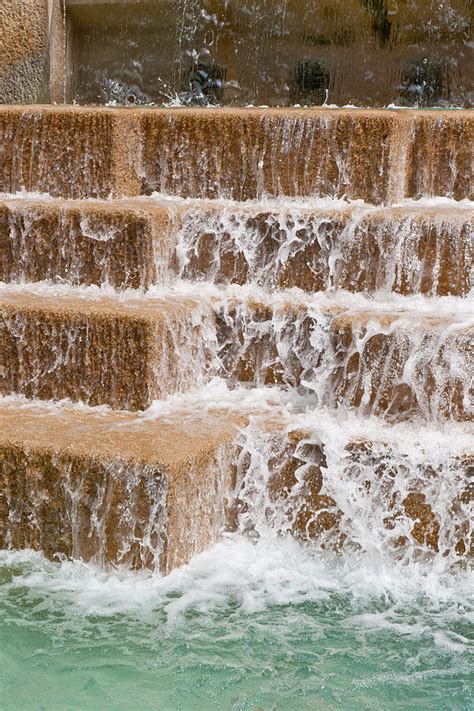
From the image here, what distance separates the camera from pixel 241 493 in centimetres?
441

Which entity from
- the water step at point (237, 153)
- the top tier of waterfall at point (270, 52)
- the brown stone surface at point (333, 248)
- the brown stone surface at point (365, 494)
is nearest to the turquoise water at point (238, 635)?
the brown stone surface at point (365, 494)

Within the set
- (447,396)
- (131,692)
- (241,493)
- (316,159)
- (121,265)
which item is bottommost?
(131,692)

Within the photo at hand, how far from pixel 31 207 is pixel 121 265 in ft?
1.66

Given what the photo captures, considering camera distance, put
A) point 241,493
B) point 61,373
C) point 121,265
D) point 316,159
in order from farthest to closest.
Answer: point 316,159 → point 121,265 → point 61,373 → point 241,493

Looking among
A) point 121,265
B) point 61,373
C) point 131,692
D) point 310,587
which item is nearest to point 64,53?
point 121,265

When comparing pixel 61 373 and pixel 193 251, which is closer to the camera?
pixel 61 373

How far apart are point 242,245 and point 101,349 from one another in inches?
38.4

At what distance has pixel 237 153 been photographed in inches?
231

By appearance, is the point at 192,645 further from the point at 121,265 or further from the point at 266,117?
the point at 266,117

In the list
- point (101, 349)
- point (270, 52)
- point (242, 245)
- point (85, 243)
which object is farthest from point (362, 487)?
point (270, 52)

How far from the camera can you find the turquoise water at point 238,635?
10.5 ft

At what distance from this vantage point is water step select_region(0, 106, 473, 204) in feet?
18.7

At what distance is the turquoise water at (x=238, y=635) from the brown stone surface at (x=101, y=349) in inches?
32.9

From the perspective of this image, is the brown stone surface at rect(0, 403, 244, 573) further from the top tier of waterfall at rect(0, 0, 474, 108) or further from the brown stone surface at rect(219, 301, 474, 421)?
the top tier of waterfall at rect(0, 0, 474, 108)
